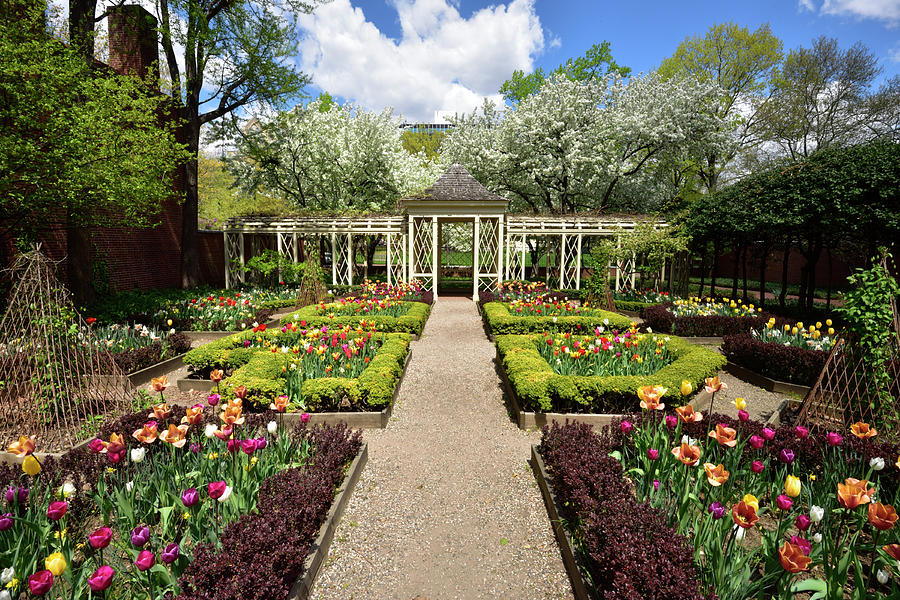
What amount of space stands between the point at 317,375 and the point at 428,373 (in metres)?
2.23

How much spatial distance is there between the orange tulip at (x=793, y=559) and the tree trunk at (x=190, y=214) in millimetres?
17579

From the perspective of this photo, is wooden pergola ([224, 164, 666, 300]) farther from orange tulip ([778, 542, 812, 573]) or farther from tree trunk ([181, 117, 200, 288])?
orange tulip ([778, 542, 812, 573])

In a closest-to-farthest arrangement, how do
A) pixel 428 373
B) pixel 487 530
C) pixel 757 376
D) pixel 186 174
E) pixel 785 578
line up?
pixel 785 578, pixel 487 530, pixel 757 376, pixel 428 373, pixel 186 174

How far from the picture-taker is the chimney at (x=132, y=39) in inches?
543

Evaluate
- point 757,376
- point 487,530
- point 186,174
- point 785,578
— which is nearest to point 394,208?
point 186,174

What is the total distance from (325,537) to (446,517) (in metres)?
1.03

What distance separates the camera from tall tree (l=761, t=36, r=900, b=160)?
1956 centimetres

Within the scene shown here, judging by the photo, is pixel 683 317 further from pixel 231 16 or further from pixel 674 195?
pixel 231 16

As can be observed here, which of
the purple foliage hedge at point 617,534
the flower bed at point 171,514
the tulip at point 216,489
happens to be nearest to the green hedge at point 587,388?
the purple foliage hedge at point 617,534

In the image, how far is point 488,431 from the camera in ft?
17.8

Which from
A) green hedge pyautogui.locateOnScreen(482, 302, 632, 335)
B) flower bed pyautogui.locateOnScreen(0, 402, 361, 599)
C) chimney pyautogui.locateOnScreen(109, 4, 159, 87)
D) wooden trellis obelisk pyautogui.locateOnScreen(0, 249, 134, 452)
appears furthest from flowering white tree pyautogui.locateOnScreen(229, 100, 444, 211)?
flower bed pyautogui.locateOnScreen(0, 402, 361, 599)

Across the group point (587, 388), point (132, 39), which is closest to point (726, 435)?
point (587, 388)

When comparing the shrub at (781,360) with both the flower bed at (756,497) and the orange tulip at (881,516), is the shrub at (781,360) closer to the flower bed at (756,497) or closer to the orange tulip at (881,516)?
the flower bed at (756,497)

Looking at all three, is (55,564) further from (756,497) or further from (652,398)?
(756,497)
